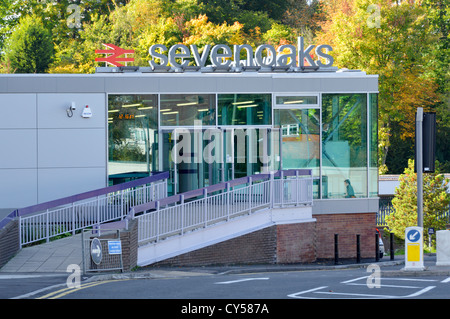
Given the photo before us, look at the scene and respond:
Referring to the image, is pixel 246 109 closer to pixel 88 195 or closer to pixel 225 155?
pixel 225 155

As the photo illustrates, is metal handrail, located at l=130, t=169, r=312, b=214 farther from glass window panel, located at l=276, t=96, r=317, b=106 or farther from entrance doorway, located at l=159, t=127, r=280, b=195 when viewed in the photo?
glass window panel, located at l=276, t=96, r=317, b=106

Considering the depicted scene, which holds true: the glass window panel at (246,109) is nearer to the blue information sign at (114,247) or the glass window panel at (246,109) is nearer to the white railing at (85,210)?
the white railing at (85,210)

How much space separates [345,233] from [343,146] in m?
2.69

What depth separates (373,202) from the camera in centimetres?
2511

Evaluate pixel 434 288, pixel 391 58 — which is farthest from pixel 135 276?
pixel 391 58

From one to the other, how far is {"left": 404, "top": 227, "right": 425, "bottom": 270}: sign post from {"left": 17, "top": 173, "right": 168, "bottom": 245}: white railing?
26.6 ft

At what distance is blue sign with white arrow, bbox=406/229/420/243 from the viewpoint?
17.6 meters

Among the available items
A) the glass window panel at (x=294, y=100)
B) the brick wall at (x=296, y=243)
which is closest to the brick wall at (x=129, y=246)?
the brick wall at (x=296, y=243)

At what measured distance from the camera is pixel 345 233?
81.7 ft

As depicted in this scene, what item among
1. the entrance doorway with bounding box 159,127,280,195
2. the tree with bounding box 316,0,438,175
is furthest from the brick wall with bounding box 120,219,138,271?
the tree with bounding box 316,0,438,175

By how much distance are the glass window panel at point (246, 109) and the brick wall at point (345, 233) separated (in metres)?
3.47

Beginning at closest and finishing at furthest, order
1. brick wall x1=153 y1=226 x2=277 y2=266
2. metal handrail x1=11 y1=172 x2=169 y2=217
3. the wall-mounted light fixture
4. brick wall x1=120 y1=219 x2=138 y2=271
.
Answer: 1. brick wall x1=120 y1=219 x2=138 y2=271
2. metal handrail x1=11 y1=172 x2=169 y2=217
3. brick wall x1=153 y1=226 x2=277 y2=266
4. the wall-mounted light fixture
